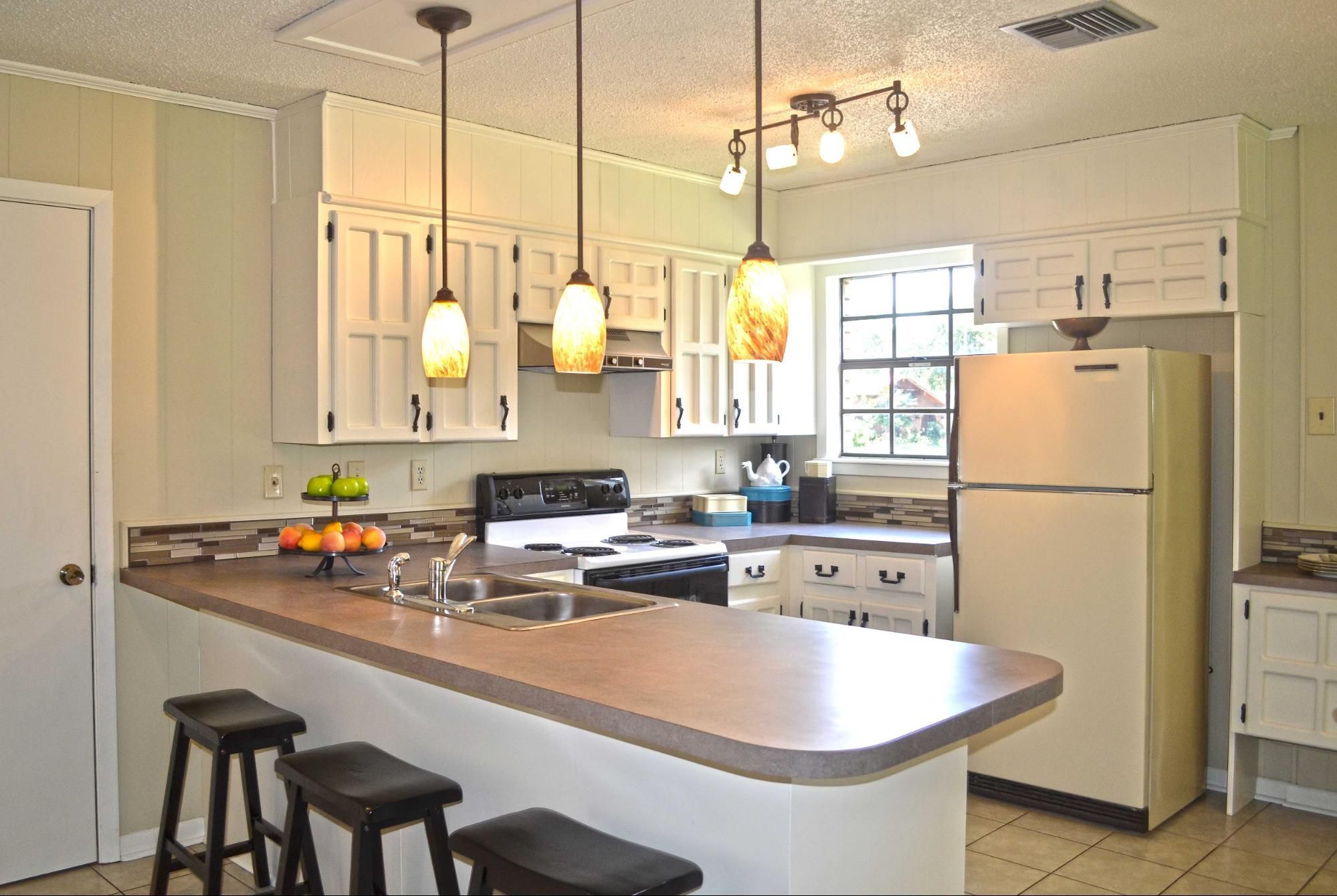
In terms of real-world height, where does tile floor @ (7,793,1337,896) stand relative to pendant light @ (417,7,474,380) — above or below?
below

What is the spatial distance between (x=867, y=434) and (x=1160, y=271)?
1.67 metres

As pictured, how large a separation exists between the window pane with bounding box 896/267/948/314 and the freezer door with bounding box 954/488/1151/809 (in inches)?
51.4

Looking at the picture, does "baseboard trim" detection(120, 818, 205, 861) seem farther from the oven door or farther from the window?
the window

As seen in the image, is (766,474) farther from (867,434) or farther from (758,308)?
(758,308)

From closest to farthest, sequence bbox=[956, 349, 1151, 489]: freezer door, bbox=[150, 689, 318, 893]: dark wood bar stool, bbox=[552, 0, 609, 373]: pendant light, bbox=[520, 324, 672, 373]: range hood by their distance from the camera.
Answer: bbox=[552, 0, 609, 373]: pendant light → bbox=[150, 689, 318, 893]: dark wood bar stool → bbox=[956, 349, 1151, 489]: freezer door → bbox=[520, 324, 672, 373]: range hood

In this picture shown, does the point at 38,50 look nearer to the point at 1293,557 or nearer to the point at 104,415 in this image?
the point at 104,415

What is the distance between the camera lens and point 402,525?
412 cm

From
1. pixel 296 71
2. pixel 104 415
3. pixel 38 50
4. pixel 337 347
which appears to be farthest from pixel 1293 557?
pixel 38 50

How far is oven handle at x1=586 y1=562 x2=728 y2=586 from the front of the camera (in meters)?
3.94

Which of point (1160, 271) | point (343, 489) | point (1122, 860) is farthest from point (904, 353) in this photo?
point (343, 489)

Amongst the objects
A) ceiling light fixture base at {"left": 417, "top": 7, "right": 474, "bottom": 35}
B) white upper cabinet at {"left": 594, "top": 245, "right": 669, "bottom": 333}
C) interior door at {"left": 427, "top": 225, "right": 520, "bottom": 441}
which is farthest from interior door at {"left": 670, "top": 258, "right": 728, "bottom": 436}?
ceiling light fixture base at {"left": 417, "top": 7, "right": 474, "bottom": 35}

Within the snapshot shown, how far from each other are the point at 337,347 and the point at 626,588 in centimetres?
133

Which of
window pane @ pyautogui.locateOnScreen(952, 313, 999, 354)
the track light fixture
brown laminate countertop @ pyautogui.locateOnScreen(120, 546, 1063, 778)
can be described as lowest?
brown laminate countertop @ pyautogui.locateOnScreen(120, 546, 1063, 778)

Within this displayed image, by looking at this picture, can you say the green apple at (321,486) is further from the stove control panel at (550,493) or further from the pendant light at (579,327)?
the pendant light at (579,327)
